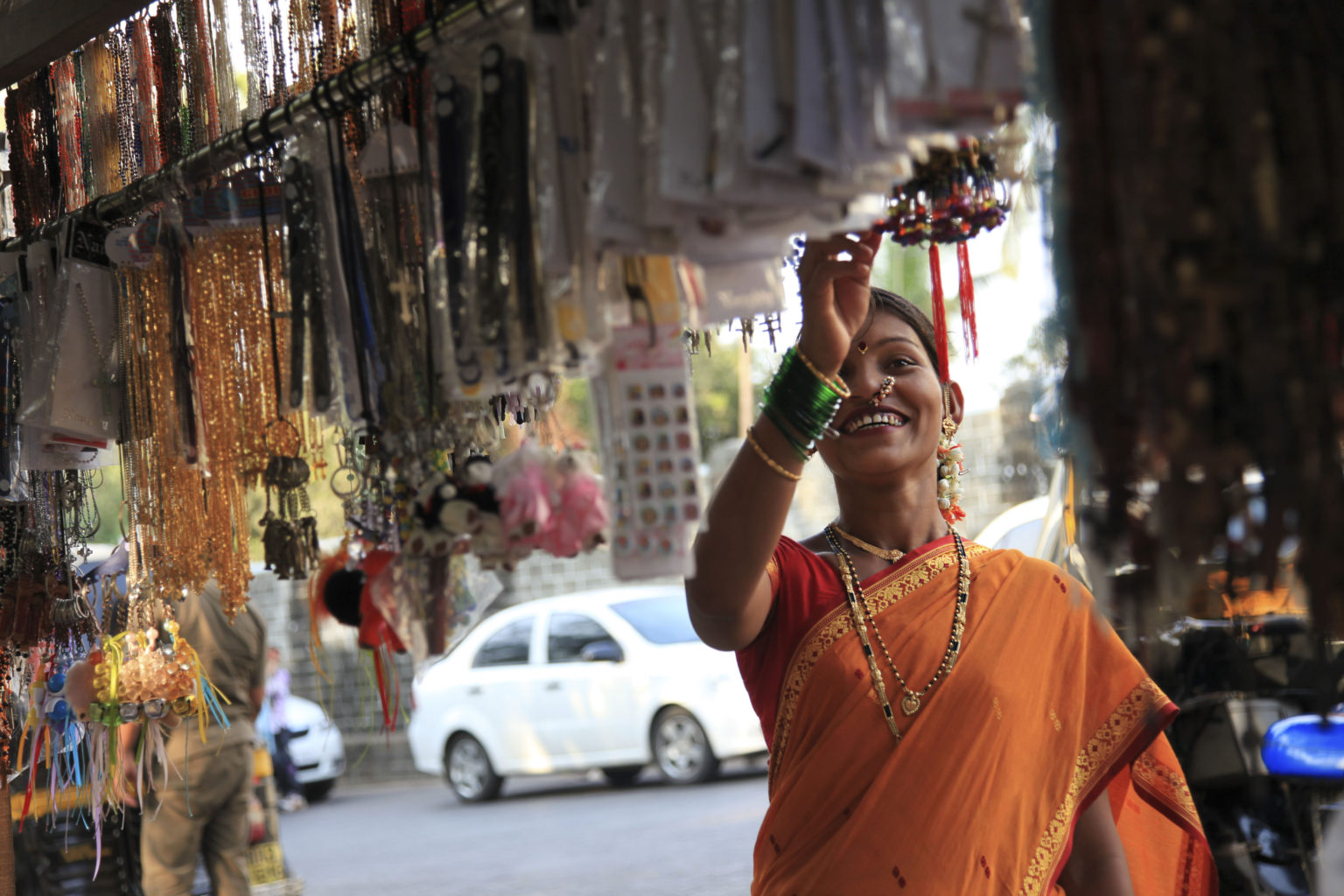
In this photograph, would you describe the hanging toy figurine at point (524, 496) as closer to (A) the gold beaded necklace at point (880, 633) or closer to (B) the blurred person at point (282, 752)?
(A) the gold beaded necklace at point (880, 633)

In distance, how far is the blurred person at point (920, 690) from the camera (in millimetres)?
1834

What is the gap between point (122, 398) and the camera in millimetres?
2350

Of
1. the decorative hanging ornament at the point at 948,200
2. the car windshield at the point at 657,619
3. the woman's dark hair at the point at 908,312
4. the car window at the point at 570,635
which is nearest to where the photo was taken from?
the decorative hanging ornament at the point at 948,200

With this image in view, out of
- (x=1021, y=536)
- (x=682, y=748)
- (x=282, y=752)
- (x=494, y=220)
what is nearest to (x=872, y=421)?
(x=494, y=220)

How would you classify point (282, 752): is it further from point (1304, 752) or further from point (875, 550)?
point (875, 550)

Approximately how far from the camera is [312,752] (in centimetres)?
1128

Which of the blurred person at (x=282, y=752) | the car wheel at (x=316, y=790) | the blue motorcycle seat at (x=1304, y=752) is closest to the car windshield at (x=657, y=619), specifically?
the blurred person at (x=282, y=752)

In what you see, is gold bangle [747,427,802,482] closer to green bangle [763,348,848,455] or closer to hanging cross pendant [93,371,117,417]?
green bangle [763,348,848,455]

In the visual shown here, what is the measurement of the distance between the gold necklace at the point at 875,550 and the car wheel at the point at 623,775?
313 inches

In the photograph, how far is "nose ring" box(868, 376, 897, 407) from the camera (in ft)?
6.30

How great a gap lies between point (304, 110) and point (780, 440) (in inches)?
38.5

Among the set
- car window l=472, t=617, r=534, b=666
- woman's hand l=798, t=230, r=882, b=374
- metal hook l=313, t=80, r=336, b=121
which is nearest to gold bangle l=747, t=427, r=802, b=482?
woman's hand l=798, t=230, r=882, b=374

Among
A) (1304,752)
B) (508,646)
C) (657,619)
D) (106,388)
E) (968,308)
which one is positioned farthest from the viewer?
(508,646)

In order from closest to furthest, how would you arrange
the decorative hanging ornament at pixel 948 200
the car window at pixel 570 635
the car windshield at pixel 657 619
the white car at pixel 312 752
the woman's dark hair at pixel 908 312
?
1. the decorative hanging ornament at pixel 948 200
2. the woman's dark hair at pixel 908 312
3. the car windshield at pixel 657 619
4. the car window at pixel 570 635
5. the white car at pixel 312 752
